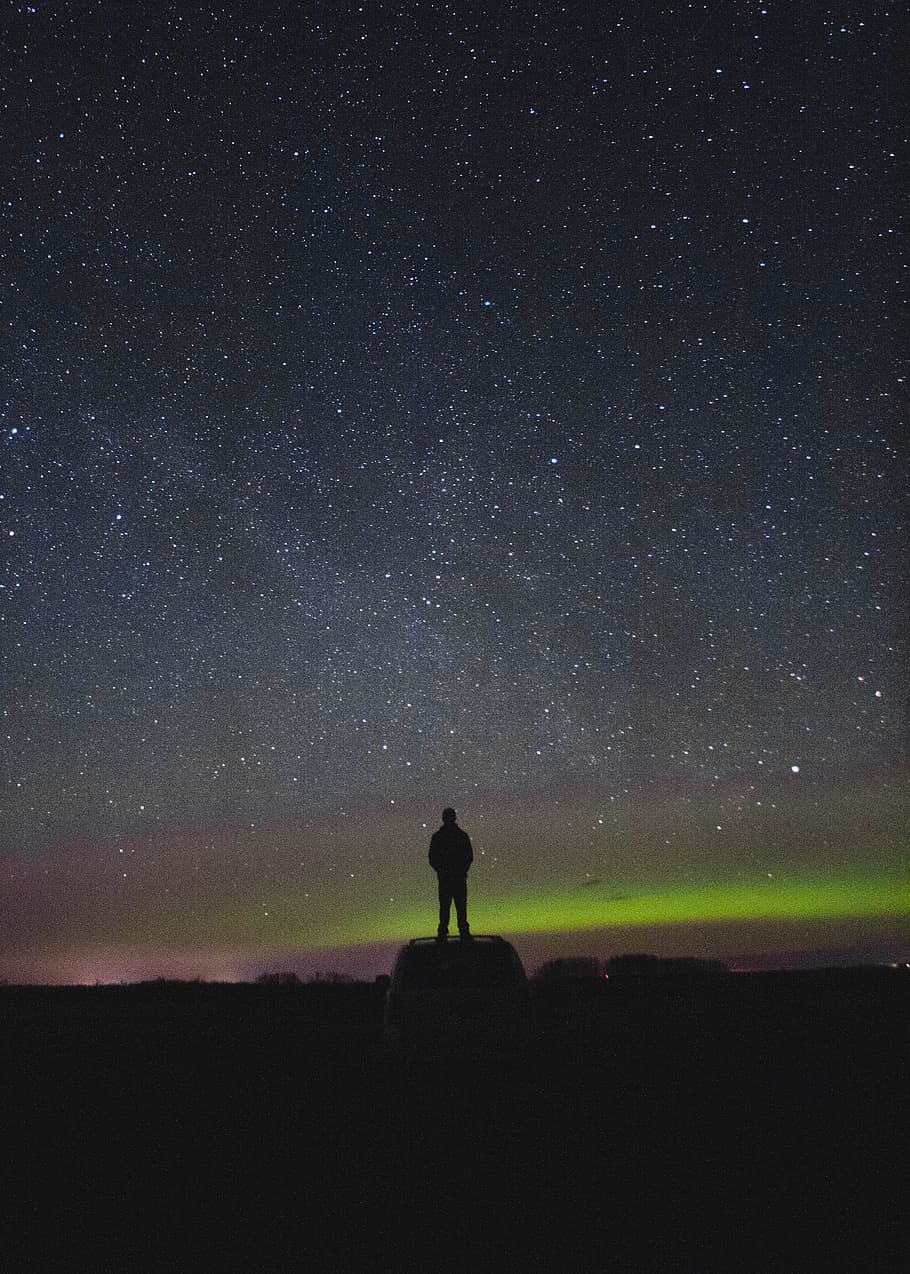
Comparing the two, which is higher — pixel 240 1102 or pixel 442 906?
pixel 442 906

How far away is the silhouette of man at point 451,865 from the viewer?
50.0 feet

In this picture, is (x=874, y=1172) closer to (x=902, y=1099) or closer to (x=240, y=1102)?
(x=902, y=1099)

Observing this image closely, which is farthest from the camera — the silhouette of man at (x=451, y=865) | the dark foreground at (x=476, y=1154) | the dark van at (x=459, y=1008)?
the silhouette of man at (x=451, y=865)

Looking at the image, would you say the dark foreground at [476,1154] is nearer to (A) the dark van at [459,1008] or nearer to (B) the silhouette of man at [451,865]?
(A) the dark van at [459,1008]

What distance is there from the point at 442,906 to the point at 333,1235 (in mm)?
10539

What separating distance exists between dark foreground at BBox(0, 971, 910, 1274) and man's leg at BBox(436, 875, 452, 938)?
2.15m

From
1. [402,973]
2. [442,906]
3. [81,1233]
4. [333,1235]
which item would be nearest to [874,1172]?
[333,1235]

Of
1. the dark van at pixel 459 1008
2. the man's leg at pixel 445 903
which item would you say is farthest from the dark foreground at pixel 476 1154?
the man's leg at pixel 445 903

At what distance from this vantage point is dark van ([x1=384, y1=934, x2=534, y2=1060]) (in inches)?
358

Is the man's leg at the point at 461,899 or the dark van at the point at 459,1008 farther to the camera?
the man's leg at the point at 461,899

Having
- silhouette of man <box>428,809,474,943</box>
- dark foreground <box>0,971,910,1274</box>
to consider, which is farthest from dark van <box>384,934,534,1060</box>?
silhouette of man <box>428,809,474,943</box>

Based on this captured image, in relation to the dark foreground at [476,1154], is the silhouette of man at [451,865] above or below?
above

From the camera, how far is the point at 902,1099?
7.83m

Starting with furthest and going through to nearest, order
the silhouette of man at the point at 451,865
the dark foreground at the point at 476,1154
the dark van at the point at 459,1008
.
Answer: the silhouette of man at the point at 451,865 < the dark van at the point at 459,1008 < the dark foreground at the point at 476,1154
